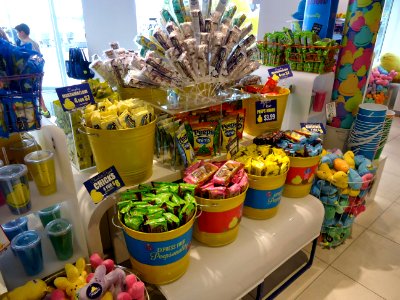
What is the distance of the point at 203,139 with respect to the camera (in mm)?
1452


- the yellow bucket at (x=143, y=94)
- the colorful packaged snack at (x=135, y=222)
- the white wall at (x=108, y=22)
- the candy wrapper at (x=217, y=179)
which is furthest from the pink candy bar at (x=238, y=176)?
the white wall at (x=108, y=22)

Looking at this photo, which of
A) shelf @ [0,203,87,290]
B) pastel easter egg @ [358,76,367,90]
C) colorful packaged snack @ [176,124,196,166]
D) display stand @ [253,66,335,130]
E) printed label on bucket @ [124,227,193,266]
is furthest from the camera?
pastel easter egg @ [358,76,367,90]

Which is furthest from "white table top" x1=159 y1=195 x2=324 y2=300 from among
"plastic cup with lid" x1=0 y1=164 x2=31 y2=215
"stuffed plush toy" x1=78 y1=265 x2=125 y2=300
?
"plastic cup with lid" x1=0 y1=164 x2=31 y2=215

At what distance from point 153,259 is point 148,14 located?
552cm

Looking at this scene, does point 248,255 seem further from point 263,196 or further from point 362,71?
point 362,71

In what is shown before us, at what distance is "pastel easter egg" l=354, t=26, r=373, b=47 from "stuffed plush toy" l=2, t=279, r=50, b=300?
2.11m

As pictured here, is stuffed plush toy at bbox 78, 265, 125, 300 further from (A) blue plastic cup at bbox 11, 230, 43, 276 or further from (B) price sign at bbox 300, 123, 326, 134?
(B) price sign at bbox 300, 123, 326, 134

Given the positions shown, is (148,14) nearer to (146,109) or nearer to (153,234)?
(146,109)

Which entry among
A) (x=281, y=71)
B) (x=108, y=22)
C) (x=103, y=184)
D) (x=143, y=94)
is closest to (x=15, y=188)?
(x=103, y=184)

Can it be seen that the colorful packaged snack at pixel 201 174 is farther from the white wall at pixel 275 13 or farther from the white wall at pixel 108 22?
the white wall at pixel 108 22

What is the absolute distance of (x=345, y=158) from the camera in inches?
74.9

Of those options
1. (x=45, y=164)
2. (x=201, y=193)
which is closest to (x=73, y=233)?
(x=45, y=164)

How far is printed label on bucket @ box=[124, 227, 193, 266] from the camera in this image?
1.03m

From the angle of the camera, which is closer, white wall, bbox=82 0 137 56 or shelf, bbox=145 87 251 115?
shelf, bbox=145 87 251 115
